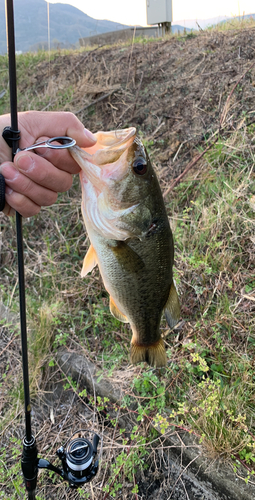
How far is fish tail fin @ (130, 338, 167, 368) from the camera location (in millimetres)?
1760

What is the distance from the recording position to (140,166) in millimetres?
1390

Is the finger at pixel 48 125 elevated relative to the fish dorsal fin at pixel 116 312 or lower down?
elevated

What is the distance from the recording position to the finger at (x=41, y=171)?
1.44 m

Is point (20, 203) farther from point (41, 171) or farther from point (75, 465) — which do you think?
point (75, 465)

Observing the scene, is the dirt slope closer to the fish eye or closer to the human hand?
the human hand

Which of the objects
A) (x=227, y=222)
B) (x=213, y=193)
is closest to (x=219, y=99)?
(x=213, y=193)

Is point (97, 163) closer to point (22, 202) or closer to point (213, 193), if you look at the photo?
point (22, 202)

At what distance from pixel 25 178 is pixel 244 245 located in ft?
7.01

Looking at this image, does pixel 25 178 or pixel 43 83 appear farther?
pixel 43 83

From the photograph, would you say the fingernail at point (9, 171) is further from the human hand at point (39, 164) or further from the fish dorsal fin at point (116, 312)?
the fish dorsal fin at point (116, 312)

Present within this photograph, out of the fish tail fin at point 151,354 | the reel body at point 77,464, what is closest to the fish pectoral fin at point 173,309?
the fish tail fin at point 151,354

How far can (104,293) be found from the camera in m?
3.39

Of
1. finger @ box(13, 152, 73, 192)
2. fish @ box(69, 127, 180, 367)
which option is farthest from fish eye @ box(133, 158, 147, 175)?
finger @ box(13, 152, 73, 192)

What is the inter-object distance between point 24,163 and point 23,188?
17 centimetres
